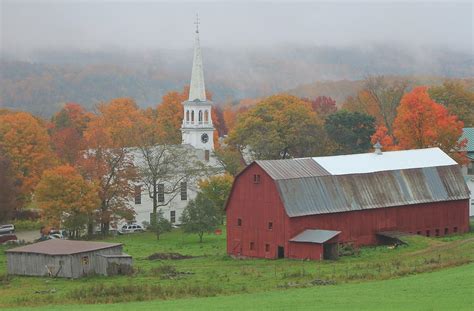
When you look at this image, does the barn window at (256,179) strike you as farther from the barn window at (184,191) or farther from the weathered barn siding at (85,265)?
the barn window at (184,191)

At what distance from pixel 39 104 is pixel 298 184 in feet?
491

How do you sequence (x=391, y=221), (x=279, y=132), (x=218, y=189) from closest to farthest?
(x=391, y=221) → (x=218, y=189) → (x=279, y=132)

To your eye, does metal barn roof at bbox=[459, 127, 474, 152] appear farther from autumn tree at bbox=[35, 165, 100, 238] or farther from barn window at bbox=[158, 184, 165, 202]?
autumn tree at bbox=[35, 165, 100, 238]

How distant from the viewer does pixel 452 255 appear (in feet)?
164

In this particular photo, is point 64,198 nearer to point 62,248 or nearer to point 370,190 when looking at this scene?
point 62,248

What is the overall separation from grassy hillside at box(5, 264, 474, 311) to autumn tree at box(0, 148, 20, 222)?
1365 inches

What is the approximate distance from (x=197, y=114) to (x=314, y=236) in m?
39.9

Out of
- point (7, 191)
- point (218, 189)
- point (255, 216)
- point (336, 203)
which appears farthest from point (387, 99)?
point (255, 216)

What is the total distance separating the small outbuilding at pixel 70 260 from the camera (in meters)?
47.8

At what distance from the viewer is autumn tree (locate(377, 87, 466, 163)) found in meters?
76.8

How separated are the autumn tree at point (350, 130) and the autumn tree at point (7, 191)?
33472 millimetres

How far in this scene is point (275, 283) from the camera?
41.9 meters

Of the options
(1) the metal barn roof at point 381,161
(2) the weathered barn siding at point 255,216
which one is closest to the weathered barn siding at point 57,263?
(2) the weathered barn siding at point 255,216

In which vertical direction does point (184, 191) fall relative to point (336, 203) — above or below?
above
